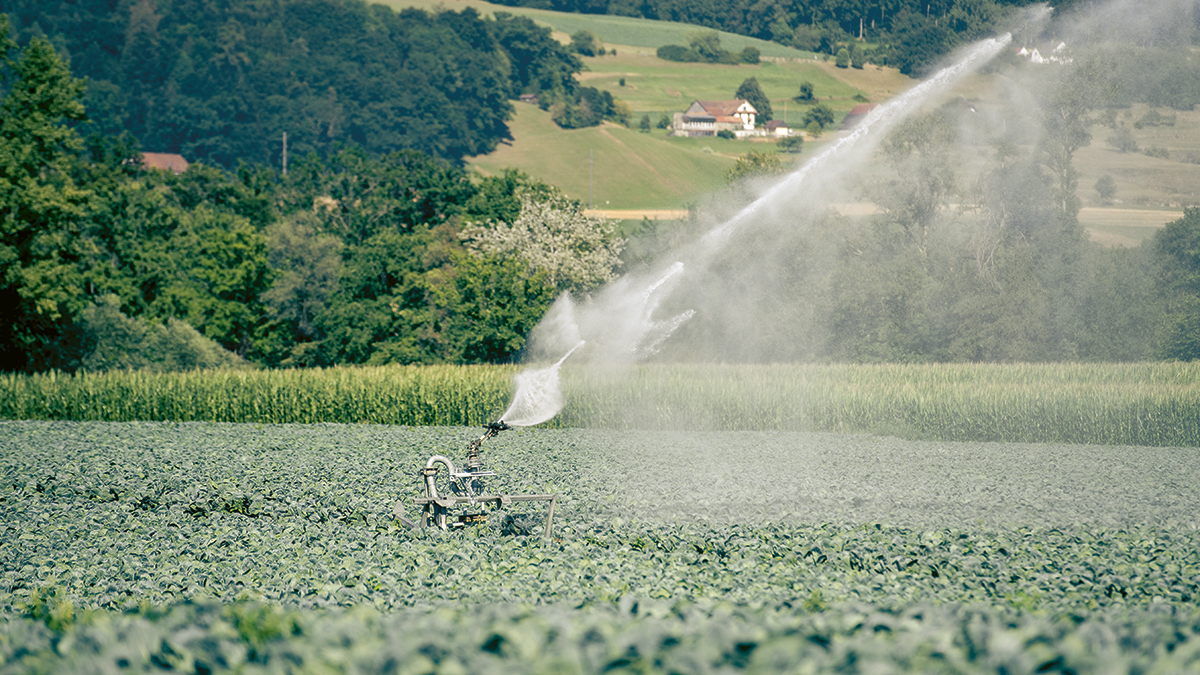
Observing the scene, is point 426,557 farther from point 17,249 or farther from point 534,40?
point 534,40

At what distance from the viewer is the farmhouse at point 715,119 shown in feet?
307

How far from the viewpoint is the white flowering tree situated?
152 ft

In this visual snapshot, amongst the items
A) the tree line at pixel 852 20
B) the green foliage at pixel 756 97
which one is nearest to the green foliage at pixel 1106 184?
the tree line at pixel 852 20

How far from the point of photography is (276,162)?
4567 inches

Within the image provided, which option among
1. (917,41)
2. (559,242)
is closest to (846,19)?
(917,41)

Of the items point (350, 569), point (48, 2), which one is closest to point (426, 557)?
point (350, 569)

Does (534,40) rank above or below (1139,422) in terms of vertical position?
above

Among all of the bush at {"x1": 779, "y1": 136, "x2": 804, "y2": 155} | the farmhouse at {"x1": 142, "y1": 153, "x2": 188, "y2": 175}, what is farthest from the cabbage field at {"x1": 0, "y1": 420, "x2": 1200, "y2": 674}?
the farmhouse at {"x1": 142, "y1": 153, "x2": 188, "y2": 175}

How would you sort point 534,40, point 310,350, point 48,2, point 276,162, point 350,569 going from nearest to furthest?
point 350,569
point 310,350
point 276,162
point 534,40
point 48,2

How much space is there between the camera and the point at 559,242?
47406 millimetres

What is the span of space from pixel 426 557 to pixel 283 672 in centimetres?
523

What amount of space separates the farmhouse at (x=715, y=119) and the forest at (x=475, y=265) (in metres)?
41.9

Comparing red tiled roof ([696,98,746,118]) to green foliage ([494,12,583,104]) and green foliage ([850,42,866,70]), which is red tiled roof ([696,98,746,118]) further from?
green foliage ([494,12,583,104])

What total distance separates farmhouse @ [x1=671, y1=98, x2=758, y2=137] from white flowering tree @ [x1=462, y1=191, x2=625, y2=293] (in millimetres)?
44387
